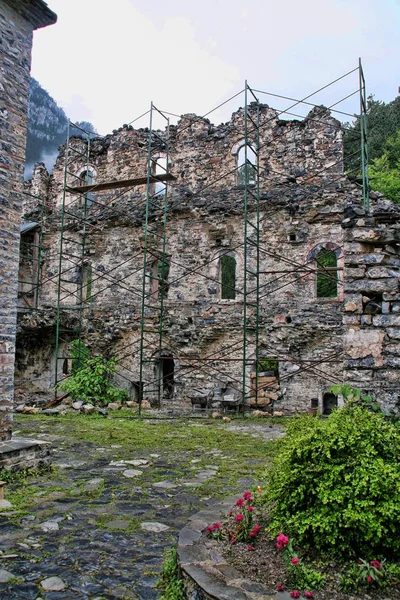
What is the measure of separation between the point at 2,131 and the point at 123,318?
9.25m

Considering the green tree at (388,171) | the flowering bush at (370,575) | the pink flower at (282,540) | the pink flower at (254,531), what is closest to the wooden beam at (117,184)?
the green tree at (388,171)

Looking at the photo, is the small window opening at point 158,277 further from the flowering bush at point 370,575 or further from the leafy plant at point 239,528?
the flowering bush at point 370,575

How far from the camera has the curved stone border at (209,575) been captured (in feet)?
7.70

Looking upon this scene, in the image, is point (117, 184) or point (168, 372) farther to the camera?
point (117, 184)

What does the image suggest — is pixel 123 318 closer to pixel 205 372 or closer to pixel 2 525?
pixel 205 372

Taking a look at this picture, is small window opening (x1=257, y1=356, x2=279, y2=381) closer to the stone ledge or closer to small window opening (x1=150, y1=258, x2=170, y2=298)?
small window opening (x1=150, y1=258, x2=170, y2=298)

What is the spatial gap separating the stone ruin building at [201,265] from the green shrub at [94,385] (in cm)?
80

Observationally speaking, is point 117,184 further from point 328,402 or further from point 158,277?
point 328,402

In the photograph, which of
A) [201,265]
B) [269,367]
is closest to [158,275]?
[201,265]

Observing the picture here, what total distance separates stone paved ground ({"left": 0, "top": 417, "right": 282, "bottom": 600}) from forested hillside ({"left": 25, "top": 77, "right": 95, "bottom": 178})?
50714 millimetres

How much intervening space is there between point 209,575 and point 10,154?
17.4 feet

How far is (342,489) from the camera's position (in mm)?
2641

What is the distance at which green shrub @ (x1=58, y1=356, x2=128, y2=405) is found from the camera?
1276cm

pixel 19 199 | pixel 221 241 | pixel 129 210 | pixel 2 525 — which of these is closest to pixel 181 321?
pixel 221 241
